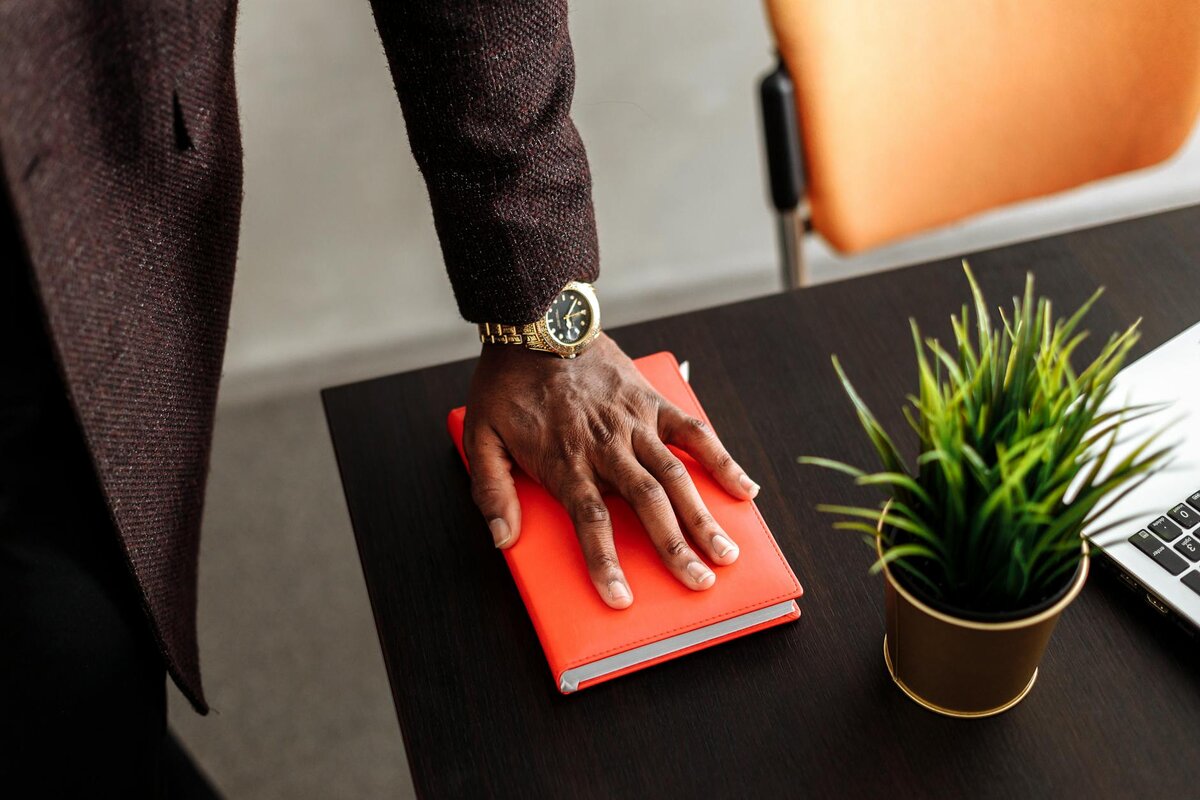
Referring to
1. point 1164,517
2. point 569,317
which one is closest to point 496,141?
point 569,317

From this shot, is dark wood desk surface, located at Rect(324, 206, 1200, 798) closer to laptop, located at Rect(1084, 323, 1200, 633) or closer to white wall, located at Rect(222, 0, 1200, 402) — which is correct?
laptop, located at Rect(1084, 323, 1200, 633)

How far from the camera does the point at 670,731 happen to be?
0.64 metres

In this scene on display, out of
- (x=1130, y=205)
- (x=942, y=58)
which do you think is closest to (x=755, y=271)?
(x=1130, y=205)

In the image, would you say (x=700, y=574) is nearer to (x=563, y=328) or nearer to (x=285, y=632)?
(x=563, y=328)

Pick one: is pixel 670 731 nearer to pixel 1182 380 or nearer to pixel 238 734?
pixel 1182 380

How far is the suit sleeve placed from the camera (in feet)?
2.50

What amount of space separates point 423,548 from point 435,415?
0.49ft

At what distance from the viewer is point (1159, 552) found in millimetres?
670

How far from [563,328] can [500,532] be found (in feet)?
0.61

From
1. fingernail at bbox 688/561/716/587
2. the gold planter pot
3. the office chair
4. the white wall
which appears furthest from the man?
the white wall

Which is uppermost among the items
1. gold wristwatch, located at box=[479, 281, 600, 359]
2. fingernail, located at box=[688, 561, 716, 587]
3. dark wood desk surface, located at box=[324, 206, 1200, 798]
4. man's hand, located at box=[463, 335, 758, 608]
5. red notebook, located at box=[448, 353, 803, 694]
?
gold wristwatch, located at box=[479, 281, 600, 359]

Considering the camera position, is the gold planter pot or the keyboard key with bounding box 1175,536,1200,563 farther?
the keyboard key with bounding box 1175,536,1200,563

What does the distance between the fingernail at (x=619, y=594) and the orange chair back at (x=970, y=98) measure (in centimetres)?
64

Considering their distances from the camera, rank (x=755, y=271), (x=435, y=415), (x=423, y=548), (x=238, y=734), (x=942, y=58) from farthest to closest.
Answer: (x=755, y=271) < (x=238, y=734) < (x=942, y=58) < (x=435, y=415) < (x=423, y=548)
